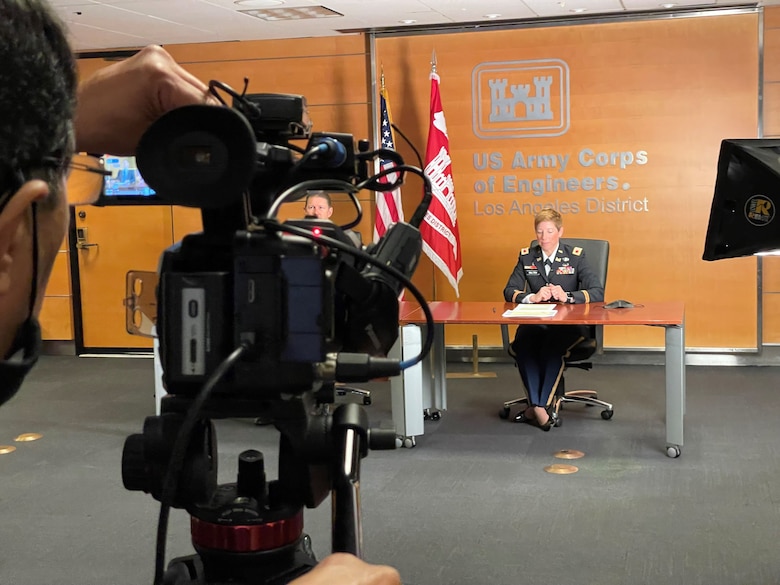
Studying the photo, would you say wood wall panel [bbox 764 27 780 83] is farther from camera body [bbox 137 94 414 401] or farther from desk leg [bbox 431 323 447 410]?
camera body [bbox 137 94 414 401]

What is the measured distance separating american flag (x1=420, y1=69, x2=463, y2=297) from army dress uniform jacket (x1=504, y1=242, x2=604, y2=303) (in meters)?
1.14

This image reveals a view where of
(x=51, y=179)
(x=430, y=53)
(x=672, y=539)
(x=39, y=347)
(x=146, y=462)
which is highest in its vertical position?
(x=430, y=53)

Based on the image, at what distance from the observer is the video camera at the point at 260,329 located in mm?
812

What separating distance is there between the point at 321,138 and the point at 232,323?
241mm

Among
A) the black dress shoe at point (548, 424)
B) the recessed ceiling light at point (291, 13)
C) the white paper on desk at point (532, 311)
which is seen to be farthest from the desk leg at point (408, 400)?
the recessed ceiling light at point (291, 13)

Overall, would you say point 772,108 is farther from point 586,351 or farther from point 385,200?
point 385,200

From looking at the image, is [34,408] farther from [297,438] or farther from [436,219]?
[297,438]

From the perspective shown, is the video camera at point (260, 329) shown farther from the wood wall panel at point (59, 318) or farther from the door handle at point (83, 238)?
the wood wall panel at point (59, 318)

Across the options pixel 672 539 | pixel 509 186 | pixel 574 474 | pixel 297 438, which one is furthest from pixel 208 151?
pixel 509 186

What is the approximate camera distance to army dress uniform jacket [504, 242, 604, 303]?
16.6 feet

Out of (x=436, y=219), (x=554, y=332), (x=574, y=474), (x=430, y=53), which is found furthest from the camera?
(x=430, y=53)

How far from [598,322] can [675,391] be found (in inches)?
19.1

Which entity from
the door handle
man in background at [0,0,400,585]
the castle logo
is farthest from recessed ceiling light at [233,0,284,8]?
man in background at [0,0,400,585]

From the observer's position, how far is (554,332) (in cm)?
506
